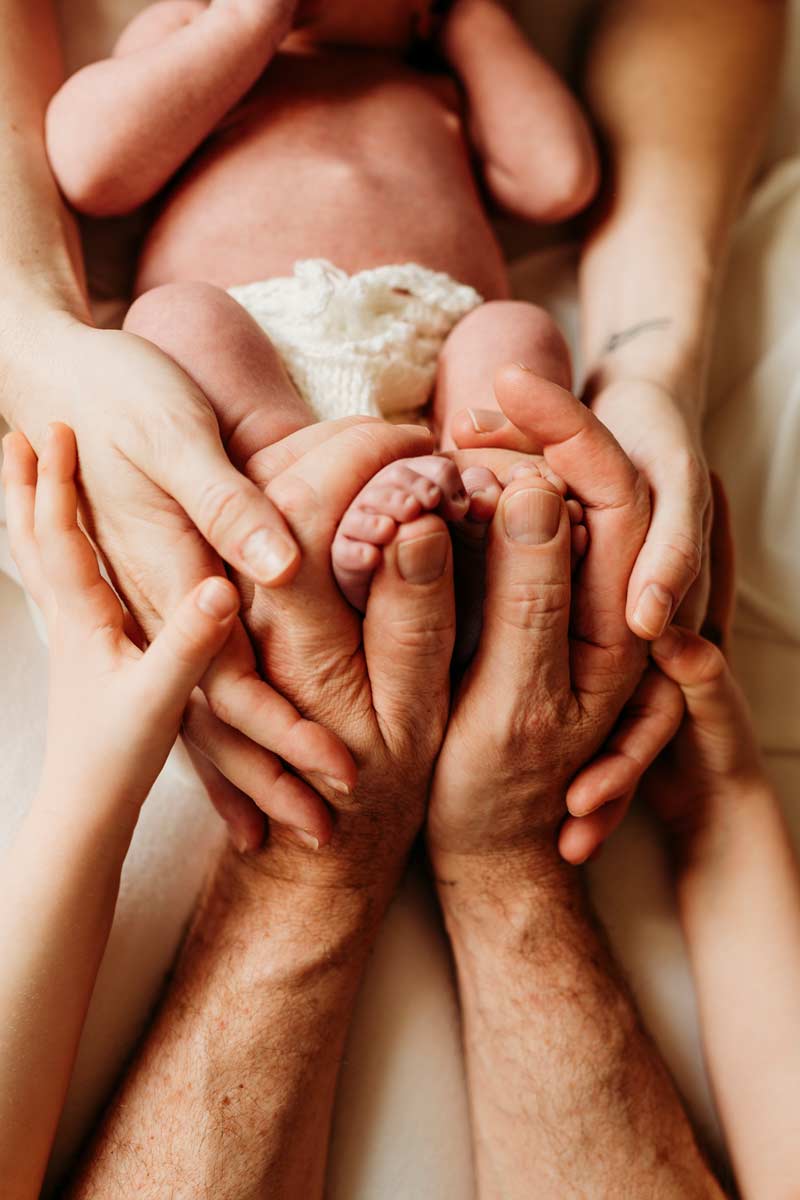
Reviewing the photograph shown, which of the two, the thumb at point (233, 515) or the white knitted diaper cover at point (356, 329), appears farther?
the white knitted diaper cover at point (356, 329)

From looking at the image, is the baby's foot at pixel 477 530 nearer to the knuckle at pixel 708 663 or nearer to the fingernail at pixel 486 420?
the fingernail at pixel 486 420

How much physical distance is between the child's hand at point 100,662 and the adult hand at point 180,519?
0.03m

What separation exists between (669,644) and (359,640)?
0.27 meters


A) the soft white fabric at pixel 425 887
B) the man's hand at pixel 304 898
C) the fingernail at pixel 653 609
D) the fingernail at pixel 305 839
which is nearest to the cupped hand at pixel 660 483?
the fingernail at pixel 653 609

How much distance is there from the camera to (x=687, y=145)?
1189mm

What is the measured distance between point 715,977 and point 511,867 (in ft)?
0.71

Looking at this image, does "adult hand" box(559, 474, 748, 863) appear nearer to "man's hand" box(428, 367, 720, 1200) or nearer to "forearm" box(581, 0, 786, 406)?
"man's hand" box(428, 367, 720, 1200)

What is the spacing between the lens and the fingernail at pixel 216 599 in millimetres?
681

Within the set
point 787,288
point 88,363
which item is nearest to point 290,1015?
point 88,363

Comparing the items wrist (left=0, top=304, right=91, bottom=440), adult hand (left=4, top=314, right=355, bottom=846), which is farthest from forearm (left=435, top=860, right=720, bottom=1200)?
wrist (left=0, top=304, right=91, bottom=440)

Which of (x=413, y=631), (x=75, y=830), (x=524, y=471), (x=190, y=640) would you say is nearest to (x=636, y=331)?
(x=524, y=471)

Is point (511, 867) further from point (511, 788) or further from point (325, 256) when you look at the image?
point (325, 256)

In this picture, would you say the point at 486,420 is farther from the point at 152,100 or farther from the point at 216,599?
the point at 152,100

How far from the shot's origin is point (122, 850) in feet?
2.47
